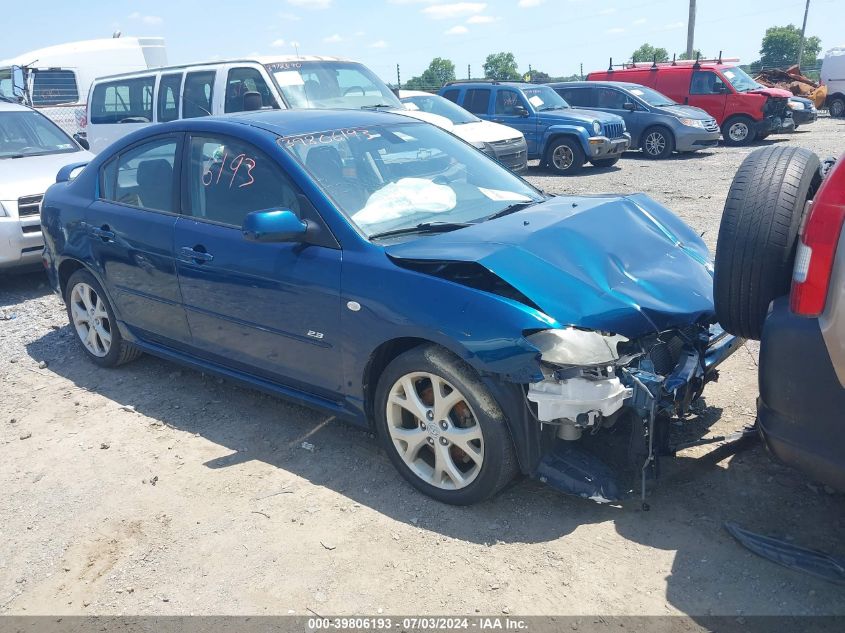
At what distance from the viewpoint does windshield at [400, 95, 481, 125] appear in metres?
12.5

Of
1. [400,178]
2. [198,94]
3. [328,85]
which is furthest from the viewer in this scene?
[198,94]

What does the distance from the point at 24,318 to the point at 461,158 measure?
4596mm

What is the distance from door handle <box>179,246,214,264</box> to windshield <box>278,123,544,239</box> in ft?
2.57

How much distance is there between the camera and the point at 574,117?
14.7 m

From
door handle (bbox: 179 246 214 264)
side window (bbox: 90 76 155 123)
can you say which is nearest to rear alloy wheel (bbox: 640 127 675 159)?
side window (bbox: 90 76 155 123)

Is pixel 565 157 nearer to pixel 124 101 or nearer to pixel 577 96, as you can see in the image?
pixel 577 96

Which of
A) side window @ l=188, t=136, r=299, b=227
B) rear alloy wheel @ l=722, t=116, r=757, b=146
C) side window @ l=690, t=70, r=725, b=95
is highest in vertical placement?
side window @ l=188, t=136, r=299, b=227

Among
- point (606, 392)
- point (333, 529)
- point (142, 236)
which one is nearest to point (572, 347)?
point (606, 392)

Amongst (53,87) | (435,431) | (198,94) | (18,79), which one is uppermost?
(18,79)

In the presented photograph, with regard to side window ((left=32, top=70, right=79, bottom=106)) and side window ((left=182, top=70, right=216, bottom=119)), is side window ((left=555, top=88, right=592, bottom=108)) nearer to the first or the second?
side window ((left=182, top=70, right=216, bottom=119))

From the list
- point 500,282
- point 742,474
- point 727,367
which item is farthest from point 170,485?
point 727,367

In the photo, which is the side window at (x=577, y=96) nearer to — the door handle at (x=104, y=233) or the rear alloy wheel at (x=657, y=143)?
the rear alloy wheel at (x=657, y=143)

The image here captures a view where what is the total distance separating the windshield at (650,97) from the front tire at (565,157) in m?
3.33

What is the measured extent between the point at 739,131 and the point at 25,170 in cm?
1646
